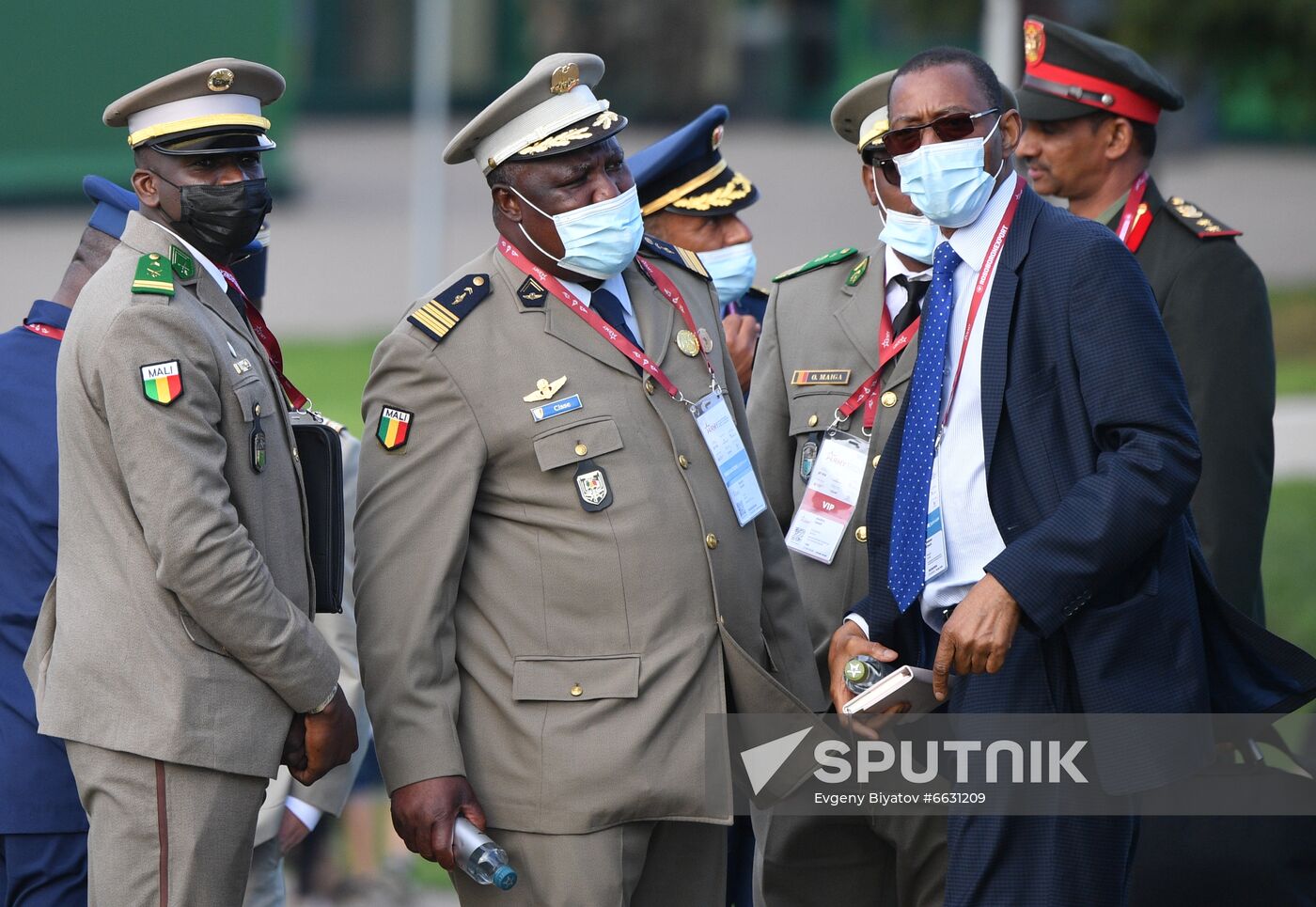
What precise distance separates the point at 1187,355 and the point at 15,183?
20.7m

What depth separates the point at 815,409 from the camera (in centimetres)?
455

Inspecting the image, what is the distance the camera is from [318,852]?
6.25m

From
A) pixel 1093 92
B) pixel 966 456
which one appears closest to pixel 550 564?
pixel 966 456

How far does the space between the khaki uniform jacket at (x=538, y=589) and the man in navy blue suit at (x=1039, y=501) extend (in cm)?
37

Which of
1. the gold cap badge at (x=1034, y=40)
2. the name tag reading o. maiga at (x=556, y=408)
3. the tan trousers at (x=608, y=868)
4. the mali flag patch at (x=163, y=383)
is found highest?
the gold cap badge at (x=1034, y=40)

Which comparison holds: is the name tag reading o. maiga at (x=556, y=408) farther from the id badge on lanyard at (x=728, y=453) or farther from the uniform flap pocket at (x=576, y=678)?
the uniform flap pocket at (x=576, y=678)

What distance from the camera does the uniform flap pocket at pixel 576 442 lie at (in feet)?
12.0

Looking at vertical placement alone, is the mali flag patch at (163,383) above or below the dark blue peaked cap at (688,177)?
below

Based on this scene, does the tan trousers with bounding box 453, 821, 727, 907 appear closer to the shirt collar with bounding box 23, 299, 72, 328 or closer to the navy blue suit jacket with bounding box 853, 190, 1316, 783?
the navy blue suit jacket with bounding box 853, 190, 1316, 783

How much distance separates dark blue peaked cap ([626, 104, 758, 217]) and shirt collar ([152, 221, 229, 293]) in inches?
66.4

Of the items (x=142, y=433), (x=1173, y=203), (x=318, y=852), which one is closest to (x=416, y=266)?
(x=318, y=852)

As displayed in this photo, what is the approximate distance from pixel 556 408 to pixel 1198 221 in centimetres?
208

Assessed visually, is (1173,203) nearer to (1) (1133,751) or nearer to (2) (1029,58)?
(2) (1029,58)

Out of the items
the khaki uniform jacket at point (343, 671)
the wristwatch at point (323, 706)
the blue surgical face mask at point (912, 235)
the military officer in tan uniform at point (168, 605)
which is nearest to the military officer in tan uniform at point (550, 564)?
the wristwatch at point (323, 706)
